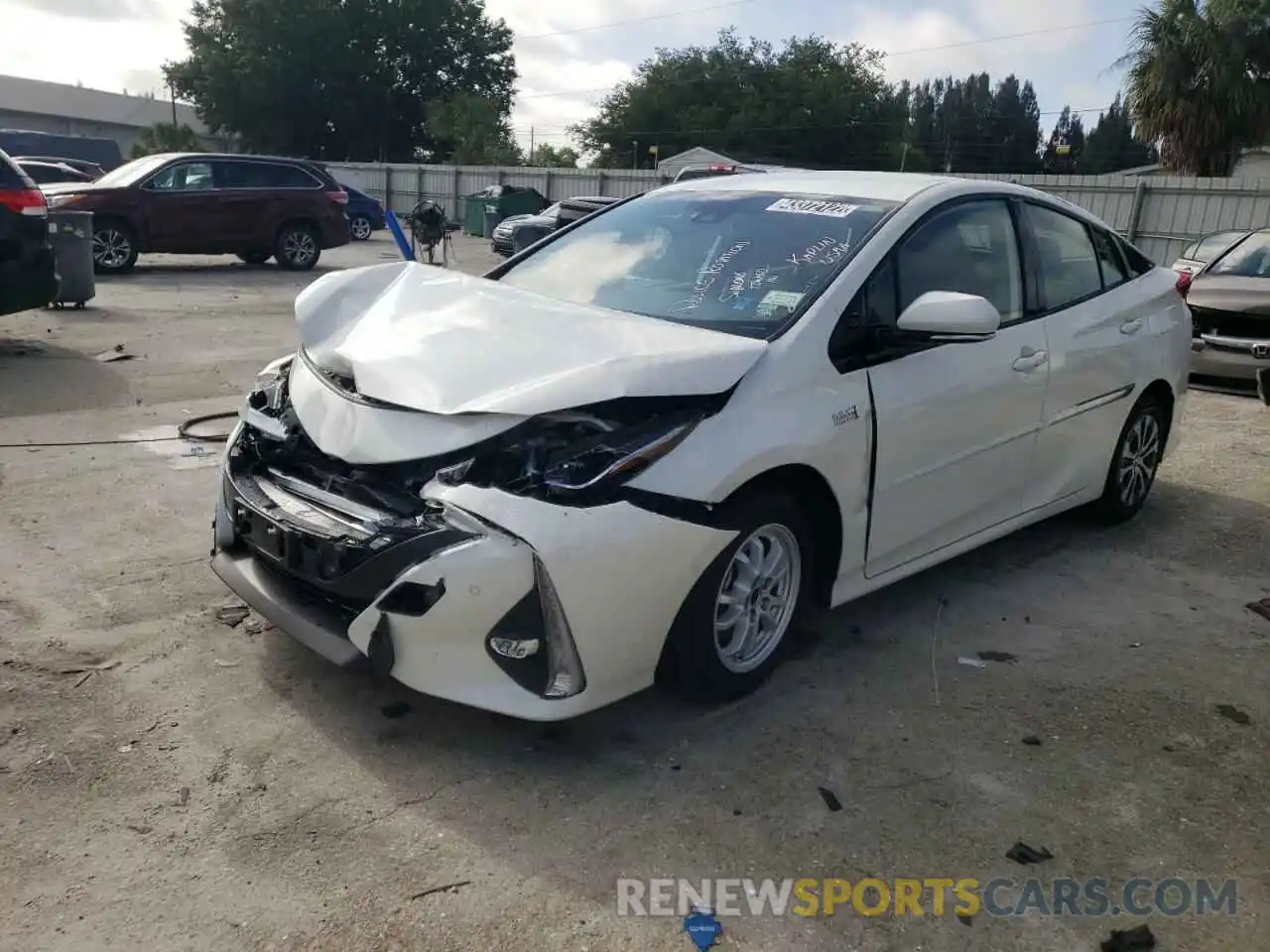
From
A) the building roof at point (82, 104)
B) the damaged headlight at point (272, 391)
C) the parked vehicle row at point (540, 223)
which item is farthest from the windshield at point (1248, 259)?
the building roof at point (82, 104)

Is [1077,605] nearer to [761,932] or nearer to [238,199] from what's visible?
[761,932]

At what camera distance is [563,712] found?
296 centimetres

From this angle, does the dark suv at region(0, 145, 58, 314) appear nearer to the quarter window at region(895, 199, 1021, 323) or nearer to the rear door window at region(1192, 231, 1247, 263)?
the quarter window at region(895, 199, 1021, 323)

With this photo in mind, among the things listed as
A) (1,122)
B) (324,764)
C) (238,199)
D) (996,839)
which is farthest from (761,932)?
(1,122)

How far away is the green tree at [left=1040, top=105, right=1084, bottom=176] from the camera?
72750 millimetres

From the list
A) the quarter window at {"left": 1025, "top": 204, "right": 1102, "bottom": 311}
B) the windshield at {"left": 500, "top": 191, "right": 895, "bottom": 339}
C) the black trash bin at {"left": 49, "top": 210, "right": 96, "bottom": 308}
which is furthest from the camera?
the black trash bin at {"left": 49, "top": 210, "right": 96, "bottom": 308}

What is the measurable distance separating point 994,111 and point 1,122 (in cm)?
6670

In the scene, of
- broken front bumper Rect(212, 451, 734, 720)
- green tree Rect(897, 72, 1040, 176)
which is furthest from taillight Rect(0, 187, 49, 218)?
green tree Rect(897, 72, 1040, 176)

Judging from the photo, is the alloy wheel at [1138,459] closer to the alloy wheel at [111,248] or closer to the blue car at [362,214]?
the alloy wheel at [111,248]

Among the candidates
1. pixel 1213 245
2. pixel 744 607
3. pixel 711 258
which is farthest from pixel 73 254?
pixel 1213 245

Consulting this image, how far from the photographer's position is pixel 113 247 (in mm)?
14516

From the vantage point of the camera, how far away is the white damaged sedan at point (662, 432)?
2.95 meters

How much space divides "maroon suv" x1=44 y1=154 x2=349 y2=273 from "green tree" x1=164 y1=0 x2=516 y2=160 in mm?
38535

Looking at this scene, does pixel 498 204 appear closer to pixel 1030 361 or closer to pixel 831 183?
pixel 831 183
